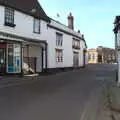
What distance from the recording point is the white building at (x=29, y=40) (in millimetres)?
33094

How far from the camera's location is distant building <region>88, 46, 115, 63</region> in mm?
115188

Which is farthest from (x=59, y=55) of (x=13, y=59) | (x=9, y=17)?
(x=9, y=17)

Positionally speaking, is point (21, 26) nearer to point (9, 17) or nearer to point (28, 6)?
point (9, 17)

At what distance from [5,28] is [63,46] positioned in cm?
2058

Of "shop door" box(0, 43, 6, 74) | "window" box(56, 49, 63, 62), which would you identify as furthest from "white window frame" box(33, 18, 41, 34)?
"window" box(56, 49, 63, 62)

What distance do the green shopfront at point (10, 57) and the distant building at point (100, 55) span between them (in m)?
81.1

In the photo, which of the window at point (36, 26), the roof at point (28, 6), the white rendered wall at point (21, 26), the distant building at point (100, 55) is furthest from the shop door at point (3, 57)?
the distant building at point (100, 55)

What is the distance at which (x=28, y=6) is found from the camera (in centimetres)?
3922

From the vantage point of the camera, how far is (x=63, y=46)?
52438 millimetres

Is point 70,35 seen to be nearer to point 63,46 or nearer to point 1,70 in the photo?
point 63,46

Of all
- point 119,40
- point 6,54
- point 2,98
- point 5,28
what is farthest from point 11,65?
point 2,98

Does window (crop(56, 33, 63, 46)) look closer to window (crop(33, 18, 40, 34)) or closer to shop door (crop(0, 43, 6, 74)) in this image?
window (crop(33, 18, 40, 34))

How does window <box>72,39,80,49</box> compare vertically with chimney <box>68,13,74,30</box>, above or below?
below

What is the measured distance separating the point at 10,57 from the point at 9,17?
359 centimetres
